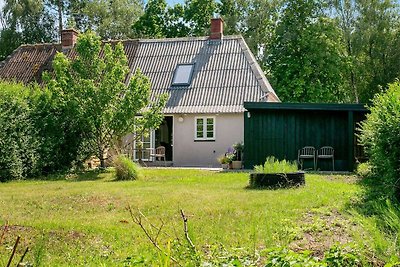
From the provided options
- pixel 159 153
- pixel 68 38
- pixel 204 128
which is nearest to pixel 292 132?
pixel 204 128

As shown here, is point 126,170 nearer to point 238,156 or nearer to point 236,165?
point 236,165

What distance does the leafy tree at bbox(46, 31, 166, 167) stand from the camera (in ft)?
59.3

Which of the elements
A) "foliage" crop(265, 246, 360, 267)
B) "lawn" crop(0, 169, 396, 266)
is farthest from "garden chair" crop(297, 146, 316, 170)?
"foliage" crop(265, 246, 360, 267)

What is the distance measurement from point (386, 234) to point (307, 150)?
588 inches

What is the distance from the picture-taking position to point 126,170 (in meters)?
15.5

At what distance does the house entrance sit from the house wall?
61cm

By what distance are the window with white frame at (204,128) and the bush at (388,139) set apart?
1368 cm

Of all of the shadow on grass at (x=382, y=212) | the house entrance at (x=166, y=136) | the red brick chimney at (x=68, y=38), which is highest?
the red brick chimney at (x=68, y=38)

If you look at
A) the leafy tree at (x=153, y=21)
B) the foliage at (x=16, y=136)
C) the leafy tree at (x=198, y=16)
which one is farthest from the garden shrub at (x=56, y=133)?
the leafy tree at (x=198, y=16)

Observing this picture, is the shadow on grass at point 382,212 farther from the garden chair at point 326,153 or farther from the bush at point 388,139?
the garden chair at point 326,153

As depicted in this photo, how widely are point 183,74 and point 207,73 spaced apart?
129cm

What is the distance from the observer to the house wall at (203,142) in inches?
884

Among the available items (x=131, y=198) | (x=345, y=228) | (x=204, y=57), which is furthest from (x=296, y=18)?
(x=345, y=228)

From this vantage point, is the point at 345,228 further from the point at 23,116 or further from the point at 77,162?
the point at 77,162
